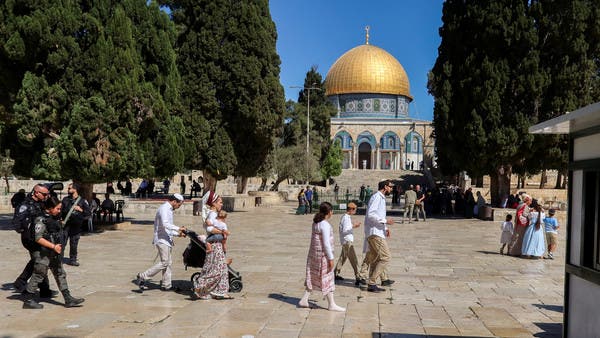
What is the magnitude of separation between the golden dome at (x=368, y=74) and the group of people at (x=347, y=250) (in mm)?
68633

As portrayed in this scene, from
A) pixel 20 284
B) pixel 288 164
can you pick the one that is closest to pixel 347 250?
pixel 20 284

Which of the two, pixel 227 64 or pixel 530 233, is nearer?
pixel 530 233

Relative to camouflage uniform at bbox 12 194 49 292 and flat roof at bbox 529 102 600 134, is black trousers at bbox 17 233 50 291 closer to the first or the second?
camouflage uniform at bbox 12 194 49 292

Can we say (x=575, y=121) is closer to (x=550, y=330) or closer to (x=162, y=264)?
(x=550, y=330)

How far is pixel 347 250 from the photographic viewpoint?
8.83 meters

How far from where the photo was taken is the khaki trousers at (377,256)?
8.23 meters

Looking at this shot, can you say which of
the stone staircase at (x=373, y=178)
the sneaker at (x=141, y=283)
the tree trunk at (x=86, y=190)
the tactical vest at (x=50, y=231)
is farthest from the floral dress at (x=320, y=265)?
the stone staircase at (x=373, y=178)

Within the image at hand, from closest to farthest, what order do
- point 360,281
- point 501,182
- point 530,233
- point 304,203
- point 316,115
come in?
point 360,281 → point 530,233 → point 501,182 → point 304,203 → point 316,115

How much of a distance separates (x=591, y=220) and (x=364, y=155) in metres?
72.1

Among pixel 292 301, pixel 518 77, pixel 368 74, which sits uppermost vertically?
pixel 368 74

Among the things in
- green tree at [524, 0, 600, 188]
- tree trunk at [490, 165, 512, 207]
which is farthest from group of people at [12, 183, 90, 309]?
tree trunk at [490, 165, 512, 207]

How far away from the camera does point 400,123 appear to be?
74812 millimetres

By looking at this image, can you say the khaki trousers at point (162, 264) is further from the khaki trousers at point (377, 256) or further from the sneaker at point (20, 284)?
the khaki trousers at point (377, 256)

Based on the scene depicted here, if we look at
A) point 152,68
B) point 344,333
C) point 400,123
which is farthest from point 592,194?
point 400,123
